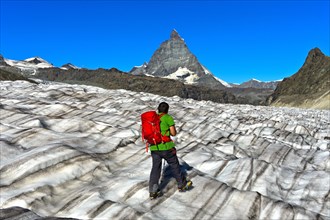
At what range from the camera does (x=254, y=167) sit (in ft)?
41.3

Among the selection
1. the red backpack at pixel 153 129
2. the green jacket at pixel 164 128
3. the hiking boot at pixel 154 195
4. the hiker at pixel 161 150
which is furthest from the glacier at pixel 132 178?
the red backpack at pixel 153 129

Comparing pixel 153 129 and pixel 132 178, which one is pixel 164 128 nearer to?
pixel 153 129

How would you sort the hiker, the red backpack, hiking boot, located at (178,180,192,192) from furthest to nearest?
1. hiking boot, located at (178,180,192,192)
2. the hiker
3. the red backpack

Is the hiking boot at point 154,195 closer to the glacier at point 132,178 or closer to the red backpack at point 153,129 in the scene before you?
the glacier at point 132,178

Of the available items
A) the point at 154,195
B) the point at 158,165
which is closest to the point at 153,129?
the point at 158,165

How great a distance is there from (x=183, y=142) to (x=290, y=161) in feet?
18.4

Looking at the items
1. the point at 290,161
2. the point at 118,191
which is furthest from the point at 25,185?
the point at 290,161

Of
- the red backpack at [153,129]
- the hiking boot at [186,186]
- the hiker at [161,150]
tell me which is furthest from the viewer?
the hiking boot at [186,186]

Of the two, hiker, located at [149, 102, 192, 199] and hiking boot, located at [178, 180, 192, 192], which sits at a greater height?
hiker, located at [149, 102, 192, 199]

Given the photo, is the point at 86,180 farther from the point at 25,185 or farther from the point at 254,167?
the point at 254,167

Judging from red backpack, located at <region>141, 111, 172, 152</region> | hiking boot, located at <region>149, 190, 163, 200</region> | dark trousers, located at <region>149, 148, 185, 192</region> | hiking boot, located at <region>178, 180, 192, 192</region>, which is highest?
red backpack, located at <region>141, 111, 172, 152</region>

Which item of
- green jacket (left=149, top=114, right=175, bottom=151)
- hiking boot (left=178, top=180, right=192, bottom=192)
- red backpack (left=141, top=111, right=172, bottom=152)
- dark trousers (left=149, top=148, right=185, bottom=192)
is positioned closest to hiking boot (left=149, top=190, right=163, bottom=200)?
dark trousers (left=149, top=148, right=185, bottom=192)

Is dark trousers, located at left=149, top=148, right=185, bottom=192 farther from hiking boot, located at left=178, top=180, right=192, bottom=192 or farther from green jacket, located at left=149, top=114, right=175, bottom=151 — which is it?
hiking boot, located at left=178, top=180, right=192, bottom=192

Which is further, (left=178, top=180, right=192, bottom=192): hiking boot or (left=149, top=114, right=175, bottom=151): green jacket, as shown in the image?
(left=178, top=180, right=192, bottom=192): hiking boot
